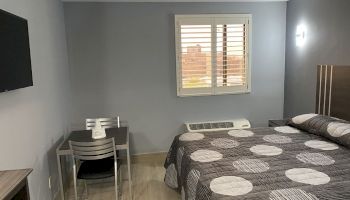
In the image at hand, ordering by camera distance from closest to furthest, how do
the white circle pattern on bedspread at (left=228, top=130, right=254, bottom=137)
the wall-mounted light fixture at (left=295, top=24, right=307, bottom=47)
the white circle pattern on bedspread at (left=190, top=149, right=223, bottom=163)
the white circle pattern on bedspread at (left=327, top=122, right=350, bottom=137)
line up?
the white circle pattern on bedspread at (left=190, top=149, right=223, bottom=163), the white circle pattern on bedspread at (left=327, top=122, right=350, bottom=137), the white circle pattern on bedspread at (left=228, top=130, right=254, bottom=137), the wall-mounted light fixture at (left=295, top=24, right=307, bottom=47)

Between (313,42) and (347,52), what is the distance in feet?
1.85

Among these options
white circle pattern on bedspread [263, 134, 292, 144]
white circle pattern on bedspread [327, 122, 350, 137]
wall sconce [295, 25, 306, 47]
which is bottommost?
white circle pattern on bedspread [263, 134, 292, 144]

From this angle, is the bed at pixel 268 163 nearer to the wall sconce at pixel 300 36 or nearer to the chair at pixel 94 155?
the chair at pixel 94 155

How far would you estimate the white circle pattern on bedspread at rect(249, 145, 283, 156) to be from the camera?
230 centimetres

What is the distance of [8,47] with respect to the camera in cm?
172

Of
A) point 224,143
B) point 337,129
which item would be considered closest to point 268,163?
point 224,143

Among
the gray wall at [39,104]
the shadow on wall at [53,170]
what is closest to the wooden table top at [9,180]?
the gray wall at [39,104]

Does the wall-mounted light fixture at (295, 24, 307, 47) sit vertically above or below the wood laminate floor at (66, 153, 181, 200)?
above

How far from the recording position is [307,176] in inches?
72.9

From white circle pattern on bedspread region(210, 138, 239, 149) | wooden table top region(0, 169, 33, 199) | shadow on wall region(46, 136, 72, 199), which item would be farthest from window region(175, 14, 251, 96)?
wooden table top region(0, 169, 33, 199)

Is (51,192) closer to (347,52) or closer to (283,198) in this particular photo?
(283,198)

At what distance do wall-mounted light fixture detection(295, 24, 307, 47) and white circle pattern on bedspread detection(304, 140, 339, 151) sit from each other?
1537mm

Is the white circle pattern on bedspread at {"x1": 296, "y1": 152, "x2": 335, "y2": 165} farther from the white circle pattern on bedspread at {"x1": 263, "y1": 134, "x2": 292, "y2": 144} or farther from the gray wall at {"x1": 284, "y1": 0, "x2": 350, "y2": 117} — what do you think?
the gray wall at {"x1": 284, "y1": 0, "x2": 350, "y2": 117}

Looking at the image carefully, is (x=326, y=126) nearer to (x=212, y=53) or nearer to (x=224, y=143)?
(x=224, y=143)
